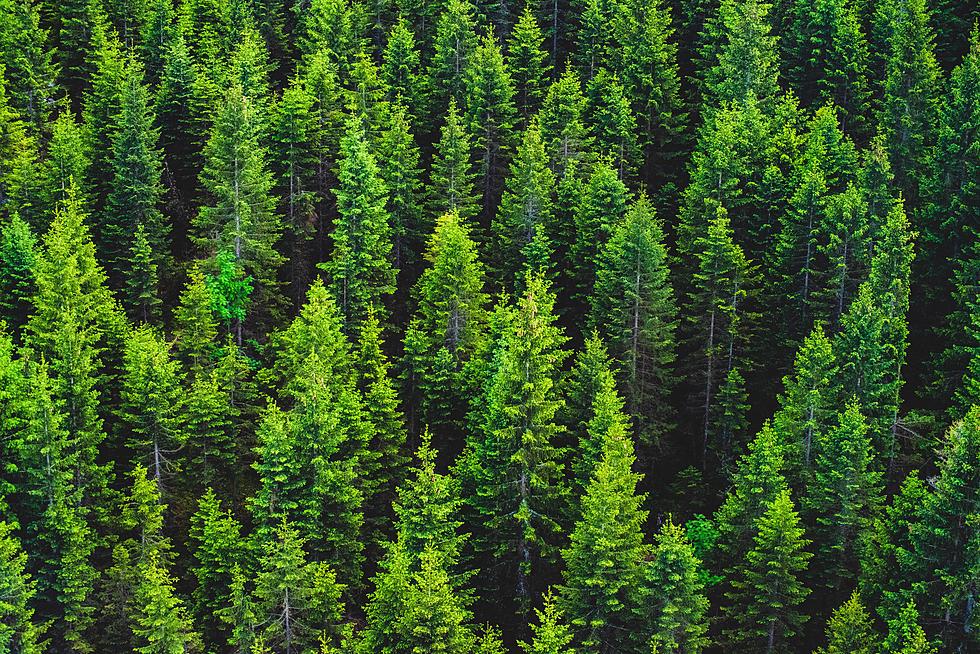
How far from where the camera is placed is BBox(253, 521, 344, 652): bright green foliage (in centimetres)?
4891

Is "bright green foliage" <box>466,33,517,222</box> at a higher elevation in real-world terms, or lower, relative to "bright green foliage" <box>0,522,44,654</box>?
higher

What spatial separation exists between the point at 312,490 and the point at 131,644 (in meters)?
10.5

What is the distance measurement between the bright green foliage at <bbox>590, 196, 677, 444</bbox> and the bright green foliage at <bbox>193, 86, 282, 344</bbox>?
19.5 metres

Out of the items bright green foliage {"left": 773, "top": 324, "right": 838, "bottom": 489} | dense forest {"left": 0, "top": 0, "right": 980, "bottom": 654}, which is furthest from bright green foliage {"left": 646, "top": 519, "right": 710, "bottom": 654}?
bright green foliage {"left": 773, "top": 324, "right": 838, "bottom": 489}

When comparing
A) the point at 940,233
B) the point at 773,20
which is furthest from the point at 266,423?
the point at 773,20

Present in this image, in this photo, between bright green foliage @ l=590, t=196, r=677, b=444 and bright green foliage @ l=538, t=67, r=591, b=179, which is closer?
bright green foliage @ l=590, t=196, r=677, b=444

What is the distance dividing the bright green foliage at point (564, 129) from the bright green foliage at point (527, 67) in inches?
285

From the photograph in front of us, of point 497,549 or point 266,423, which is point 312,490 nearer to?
point 266,423

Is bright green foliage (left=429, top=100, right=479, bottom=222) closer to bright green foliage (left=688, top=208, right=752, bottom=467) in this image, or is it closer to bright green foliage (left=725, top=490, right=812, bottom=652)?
bright green foliage (left=688, top=208, right=752, bottom=467)

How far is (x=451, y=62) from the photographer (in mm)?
82062

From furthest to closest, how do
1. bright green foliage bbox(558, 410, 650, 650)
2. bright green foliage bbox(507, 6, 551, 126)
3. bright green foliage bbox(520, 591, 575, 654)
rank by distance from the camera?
1. bright green foliage bbox(507, 6, 551, 126)
2. bright green foliage bbox(558, 410, 650, 650)
3. bright green foliage bbox(520, 591, 575, 654)

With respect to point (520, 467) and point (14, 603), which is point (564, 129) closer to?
point (520, 467)

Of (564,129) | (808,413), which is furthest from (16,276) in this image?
(808,413)

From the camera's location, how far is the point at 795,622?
48781 millimetres
